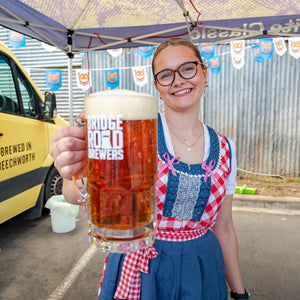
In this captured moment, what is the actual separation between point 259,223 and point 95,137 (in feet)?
13.8

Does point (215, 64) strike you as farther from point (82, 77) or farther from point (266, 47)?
point (82, 77)

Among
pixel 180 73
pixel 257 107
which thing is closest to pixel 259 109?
pixel 257 107

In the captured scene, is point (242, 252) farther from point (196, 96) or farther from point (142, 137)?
point (142, 137)

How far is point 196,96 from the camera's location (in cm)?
135

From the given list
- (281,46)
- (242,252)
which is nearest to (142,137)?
(242,252)

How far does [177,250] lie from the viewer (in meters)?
1.24

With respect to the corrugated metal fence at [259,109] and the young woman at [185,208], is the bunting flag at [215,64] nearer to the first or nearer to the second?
the corrugated metal fence at [259,109]

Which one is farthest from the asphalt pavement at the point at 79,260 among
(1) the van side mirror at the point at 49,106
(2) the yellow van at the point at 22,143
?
(1) the van side mirror at the point at 49,106

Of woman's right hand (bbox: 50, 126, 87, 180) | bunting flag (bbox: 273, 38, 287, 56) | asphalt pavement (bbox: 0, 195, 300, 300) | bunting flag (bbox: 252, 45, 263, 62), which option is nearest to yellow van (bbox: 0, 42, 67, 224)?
asphalt pavement (bbox: 0, 195, 300, 300)

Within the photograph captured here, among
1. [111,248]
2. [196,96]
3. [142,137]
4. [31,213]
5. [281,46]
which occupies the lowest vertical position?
[31,213]

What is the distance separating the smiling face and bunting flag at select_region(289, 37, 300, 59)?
17.2ft

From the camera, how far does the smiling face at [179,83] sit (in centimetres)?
133

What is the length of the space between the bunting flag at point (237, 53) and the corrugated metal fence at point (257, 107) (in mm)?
248

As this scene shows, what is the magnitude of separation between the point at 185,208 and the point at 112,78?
5.77 metres
